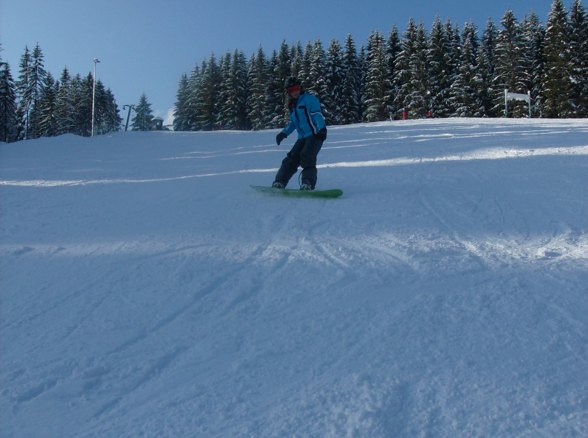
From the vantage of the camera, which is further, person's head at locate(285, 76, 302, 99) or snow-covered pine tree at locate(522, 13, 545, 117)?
snow-covered pine tree at locate(522, 13, 545, 117)

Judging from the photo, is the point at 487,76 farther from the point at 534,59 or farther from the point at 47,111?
the point at 47,111

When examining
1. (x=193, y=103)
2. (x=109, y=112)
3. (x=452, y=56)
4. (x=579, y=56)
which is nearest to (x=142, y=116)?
(x=109, y=112)

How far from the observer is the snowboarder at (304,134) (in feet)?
23.9

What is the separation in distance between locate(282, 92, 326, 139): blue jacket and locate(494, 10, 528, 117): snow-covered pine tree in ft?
135

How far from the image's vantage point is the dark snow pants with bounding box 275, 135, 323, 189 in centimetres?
726

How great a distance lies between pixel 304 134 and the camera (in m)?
7.55

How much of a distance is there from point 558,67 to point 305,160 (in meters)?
42.7

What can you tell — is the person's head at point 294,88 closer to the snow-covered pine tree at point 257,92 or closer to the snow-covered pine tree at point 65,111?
the snow-covered pine tree at point 257,92

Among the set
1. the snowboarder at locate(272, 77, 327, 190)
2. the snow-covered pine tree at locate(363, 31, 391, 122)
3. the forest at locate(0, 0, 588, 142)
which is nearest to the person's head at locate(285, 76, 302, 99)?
the snowboarder at locate(272, 77, 327, 190)

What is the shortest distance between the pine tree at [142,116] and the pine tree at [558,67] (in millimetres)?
55712

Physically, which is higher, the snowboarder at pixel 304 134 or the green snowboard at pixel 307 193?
the snowboarder at pixel 304 134

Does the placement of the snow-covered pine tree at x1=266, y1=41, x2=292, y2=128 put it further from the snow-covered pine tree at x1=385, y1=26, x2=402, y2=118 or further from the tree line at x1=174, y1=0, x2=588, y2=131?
the snow-covered pine tree at x1=385, y1=26, x2=402, y2=118

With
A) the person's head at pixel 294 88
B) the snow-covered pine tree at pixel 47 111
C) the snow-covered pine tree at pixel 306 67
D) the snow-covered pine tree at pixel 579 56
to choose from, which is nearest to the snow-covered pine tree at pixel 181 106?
the snow-covered pine tree at pixel 47 111

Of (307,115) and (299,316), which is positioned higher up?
(307,115)
